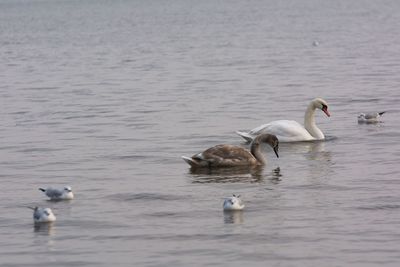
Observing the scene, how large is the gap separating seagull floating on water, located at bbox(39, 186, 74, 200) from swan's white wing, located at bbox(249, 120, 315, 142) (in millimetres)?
6300

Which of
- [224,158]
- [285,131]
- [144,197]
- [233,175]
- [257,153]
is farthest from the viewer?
[285,131]

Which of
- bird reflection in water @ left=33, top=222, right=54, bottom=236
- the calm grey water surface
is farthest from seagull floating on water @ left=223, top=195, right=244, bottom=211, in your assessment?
bird reflection in water @ left=33, top=222, right=54, bottom=236

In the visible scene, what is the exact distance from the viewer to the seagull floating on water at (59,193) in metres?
17.7

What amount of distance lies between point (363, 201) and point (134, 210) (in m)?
2.93

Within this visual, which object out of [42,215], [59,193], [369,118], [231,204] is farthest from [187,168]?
[369,118]

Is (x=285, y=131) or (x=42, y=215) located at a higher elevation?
(x=285, y=131)

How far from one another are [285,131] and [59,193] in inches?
268

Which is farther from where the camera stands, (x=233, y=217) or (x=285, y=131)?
(x=285, y=131)

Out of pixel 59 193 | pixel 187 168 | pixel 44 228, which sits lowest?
pixel 44 228

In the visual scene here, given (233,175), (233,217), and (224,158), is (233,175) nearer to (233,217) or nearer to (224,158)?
(224,158)

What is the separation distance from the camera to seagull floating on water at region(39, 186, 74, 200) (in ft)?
58.0

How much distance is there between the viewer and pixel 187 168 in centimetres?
2081

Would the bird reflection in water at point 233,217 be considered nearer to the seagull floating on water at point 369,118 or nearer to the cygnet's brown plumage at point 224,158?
the cygnet's brown plumage at point 224,158

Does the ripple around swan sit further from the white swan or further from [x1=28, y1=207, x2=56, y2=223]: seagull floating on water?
the white swan
